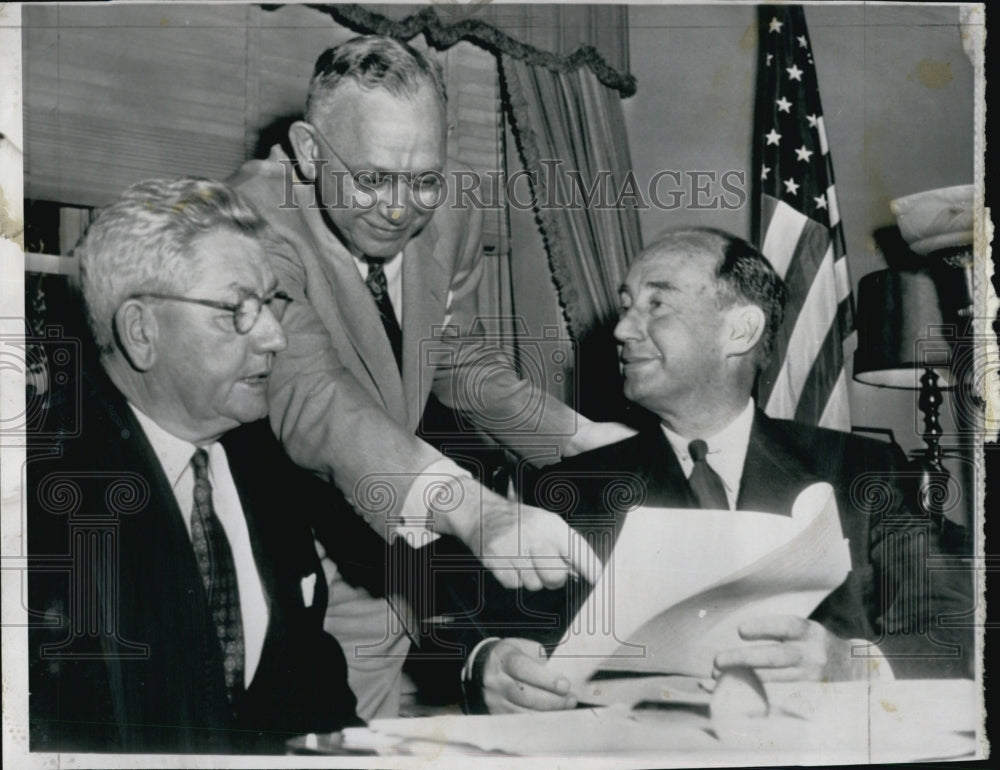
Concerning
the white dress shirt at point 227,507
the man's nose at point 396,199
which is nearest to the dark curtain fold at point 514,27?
the man's nose at point 396,199

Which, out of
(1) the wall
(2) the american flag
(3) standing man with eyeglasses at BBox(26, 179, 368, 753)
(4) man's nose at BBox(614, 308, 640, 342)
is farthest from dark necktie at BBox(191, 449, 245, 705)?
(2) the american flag

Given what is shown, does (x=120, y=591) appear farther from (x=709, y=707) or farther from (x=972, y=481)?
(x=972, y=481)

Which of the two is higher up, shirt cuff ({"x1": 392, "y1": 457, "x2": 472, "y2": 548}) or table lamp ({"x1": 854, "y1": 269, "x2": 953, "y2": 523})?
table lamp ({"x1": 854, "y1": 269, "x2": 953, "y2": 523})

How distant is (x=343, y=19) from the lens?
15.7 feet

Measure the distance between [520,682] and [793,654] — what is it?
111 centimetres

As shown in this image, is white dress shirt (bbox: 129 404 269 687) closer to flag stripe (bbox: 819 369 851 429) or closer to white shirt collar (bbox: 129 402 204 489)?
white shirt collar (bbox: 129 402 204 489)

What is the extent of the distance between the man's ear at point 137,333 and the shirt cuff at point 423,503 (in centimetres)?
112

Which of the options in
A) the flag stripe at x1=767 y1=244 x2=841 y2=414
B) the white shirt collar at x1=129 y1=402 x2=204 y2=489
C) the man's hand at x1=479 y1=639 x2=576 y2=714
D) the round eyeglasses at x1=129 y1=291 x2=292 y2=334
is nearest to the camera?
the round eyeglasses at x1=129 y1=291 x2=292 y2=334

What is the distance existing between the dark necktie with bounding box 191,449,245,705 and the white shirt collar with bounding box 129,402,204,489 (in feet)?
0.13

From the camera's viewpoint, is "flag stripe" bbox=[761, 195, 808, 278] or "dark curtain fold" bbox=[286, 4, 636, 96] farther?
"flag stripe" bbox=[761, 195, 808, 278]

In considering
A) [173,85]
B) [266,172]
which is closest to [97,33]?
[173,85]

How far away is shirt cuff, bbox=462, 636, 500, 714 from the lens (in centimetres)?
476

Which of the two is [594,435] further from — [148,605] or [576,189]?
[148,605]

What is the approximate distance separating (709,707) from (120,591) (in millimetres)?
2389
